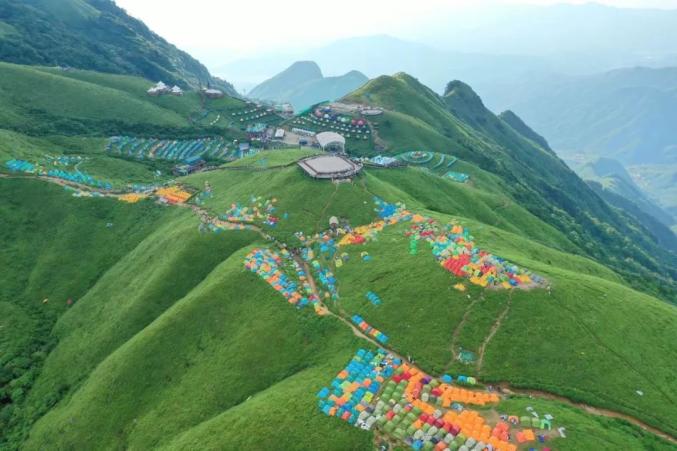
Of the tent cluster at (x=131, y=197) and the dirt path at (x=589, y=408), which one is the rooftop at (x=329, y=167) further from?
the dirt path at (x=589, y=408)

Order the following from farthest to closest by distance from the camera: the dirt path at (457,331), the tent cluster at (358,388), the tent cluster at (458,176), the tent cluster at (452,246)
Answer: the tent cluster at (458,176) → the tent cluster at (452,246) → the dirt path at (457,331) → the tent cluster at (358,388)

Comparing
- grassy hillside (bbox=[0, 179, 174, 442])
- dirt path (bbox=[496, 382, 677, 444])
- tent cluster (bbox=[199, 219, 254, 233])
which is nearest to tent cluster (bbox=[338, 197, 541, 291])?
dirt path (bbox=[496, 382, 677, 444])

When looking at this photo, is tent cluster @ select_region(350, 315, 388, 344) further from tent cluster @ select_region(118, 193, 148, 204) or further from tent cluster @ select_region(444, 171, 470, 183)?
tent cluster @ select_region(444, 171, 470, 183)

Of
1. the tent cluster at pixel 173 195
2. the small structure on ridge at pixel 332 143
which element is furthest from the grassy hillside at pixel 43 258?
the small structure on ridge at pixel 332 143

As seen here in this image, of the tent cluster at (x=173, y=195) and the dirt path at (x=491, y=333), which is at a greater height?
the dirt path at (x=491, y=333)

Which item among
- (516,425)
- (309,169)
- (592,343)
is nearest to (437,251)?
(592,343)

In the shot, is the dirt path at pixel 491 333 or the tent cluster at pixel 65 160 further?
the tent cluster at pixel 65 160
